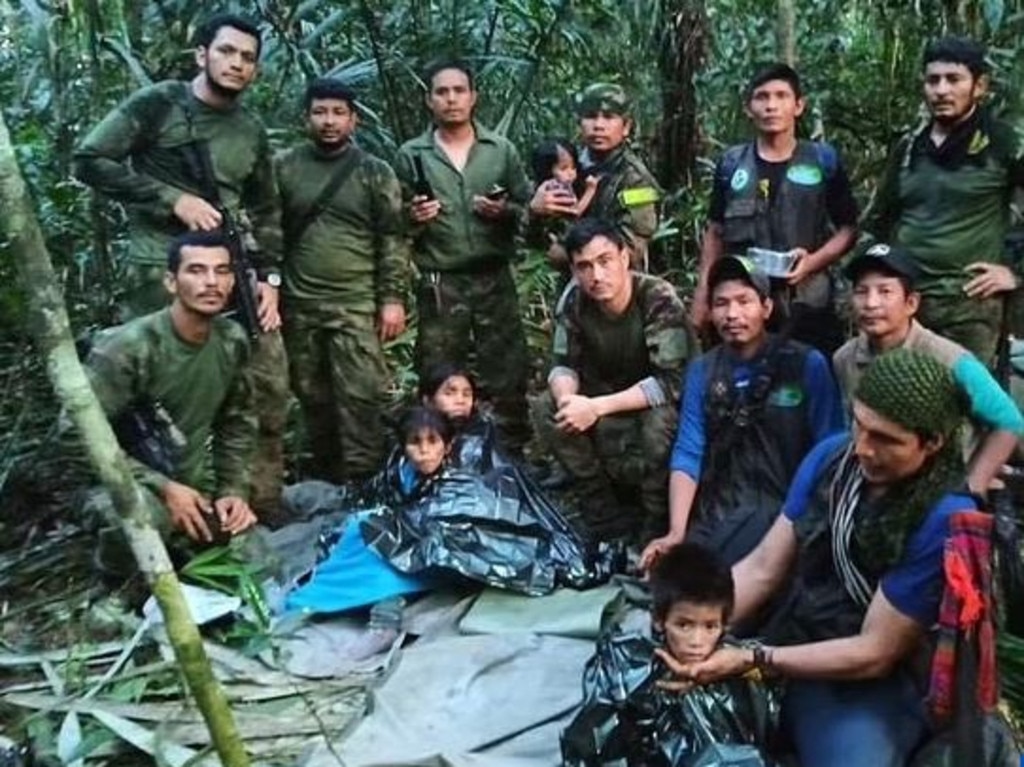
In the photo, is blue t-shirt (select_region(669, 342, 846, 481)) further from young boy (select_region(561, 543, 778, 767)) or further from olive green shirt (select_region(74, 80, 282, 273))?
olive green shirt (select_region(74, 80, 282, 273))

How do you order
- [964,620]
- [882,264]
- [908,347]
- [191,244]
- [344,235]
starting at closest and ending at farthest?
[964,620] → [908,347] → [882,264] → [191,244] → [344,235]

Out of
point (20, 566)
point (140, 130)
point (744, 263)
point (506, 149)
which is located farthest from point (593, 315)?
point (20, 566)

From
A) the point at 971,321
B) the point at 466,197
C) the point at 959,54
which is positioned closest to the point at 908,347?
the point at 971,321

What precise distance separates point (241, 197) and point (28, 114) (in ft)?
6.46

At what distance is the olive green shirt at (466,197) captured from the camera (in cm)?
595

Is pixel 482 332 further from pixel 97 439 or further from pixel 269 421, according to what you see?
pixel 97 439

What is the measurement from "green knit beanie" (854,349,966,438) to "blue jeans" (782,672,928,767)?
2.05 feet

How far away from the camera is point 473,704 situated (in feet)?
12.8

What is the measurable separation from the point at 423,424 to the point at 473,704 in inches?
50.2

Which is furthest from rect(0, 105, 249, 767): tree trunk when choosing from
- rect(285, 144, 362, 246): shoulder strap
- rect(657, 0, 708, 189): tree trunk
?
A: rect(657, 0, 708, 189): tree trunk

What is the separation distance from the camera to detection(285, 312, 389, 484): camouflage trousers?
5.92 m

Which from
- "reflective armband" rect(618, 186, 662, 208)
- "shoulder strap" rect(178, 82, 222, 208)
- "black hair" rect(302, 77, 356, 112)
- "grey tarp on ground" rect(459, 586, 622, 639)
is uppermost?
"black hair" rect(302, 77, 356, 112)

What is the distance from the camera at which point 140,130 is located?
5.29m

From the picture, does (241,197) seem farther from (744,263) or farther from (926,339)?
(926,339)
